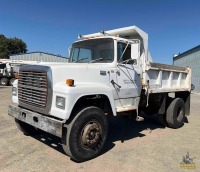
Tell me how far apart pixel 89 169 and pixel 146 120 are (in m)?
5.18

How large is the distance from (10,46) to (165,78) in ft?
208

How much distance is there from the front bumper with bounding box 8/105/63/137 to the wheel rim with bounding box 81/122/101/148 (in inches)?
23.7

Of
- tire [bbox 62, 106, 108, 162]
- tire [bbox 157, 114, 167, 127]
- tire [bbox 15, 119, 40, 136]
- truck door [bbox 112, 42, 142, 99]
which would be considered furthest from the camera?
tire [bbox 157, 114, 167, 127]

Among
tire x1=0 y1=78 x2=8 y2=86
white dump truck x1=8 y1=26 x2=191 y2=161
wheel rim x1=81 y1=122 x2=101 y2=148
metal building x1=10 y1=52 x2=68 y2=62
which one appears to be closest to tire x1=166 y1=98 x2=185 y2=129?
white dump truck x1=8 y1=26 x2=191 y2=161

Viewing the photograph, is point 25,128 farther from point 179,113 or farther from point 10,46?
point 10,46

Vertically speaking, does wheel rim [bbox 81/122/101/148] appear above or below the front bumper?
below

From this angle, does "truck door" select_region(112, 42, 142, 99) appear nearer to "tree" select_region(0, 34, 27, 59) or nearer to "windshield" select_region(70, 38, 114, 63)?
"windshield" select_region(70, 38, 114, 63)

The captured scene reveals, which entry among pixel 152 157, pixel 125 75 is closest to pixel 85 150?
pixel 152 157

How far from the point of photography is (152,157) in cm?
534

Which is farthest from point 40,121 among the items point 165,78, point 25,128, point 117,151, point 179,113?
point 179,113

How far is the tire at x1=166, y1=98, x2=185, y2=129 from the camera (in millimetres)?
8047

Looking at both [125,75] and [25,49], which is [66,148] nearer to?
[125,75]

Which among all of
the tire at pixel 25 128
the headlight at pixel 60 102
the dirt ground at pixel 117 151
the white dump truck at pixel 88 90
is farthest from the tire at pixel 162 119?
the headlight at pixel 60 102

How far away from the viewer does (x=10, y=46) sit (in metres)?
64.9
